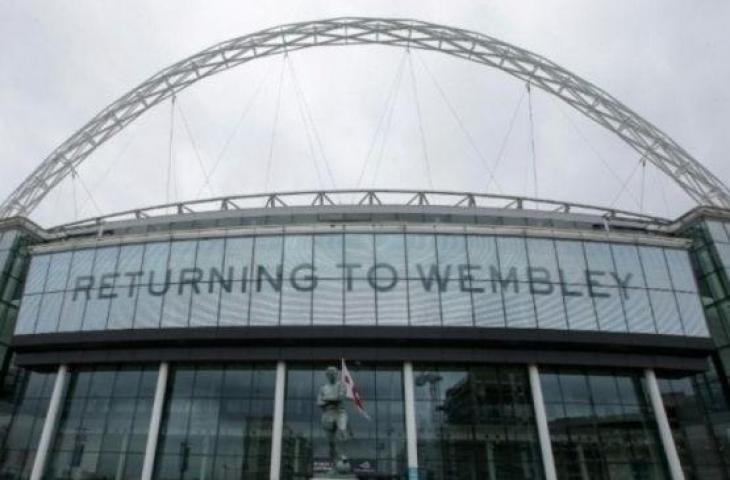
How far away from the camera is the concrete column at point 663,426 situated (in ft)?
104

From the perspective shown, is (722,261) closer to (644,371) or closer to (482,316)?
(644,371)

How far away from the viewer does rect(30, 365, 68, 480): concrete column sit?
3359cm

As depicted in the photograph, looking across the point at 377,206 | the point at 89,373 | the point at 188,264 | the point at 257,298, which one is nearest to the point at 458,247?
the point at 377,206

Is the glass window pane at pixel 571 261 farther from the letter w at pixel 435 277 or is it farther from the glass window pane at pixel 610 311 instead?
the letter w at pixel 435 277

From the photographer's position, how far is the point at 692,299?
36281mm

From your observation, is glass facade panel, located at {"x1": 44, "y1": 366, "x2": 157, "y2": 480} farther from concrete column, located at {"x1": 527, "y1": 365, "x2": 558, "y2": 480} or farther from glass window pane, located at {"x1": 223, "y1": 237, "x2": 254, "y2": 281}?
concrete column, located at {"x1": 527, "y1": 365, "x2": 558, "y2": 480}

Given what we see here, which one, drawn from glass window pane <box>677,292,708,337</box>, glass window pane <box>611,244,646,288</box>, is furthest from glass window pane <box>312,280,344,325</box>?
glass window pane <box>677,292,708,337</box>

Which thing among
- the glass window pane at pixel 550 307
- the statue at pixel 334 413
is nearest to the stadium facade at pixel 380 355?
the glass window pane at pixel 550 307

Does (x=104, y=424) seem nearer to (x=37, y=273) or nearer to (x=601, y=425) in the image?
(x=37, y=273)

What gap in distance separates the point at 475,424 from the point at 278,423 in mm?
11686

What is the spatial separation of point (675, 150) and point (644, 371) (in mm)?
25399

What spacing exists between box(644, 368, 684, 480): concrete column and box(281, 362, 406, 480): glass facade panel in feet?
51.3

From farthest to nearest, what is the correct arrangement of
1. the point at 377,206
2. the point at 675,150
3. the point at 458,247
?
the point at 675,150
the point at 377,206
the point at 458,247

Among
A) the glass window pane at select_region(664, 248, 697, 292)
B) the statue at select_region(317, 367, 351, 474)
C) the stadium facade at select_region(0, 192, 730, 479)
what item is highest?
the glass window pane at select_region(664, 248, 697, 292)
